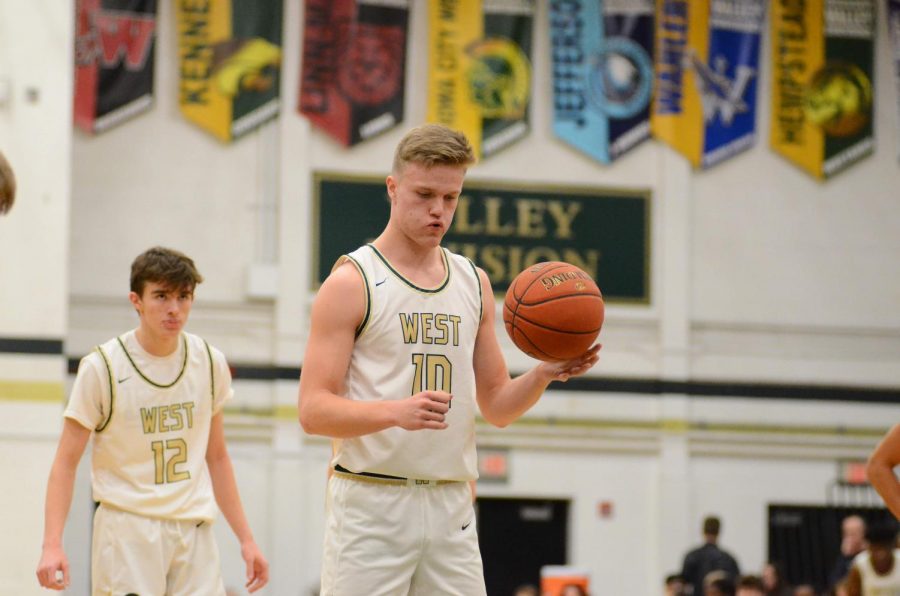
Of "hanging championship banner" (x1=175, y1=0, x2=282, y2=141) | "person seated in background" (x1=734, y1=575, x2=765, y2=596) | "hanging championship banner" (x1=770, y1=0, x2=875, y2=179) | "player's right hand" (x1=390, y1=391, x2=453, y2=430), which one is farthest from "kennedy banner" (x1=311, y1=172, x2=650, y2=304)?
"player's right hand" (x1=390, y1=391, x2=453, y2=430)

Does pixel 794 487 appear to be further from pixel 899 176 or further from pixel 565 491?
pixel 899 176

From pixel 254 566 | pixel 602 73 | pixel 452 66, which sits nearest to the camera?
pixel 254 566

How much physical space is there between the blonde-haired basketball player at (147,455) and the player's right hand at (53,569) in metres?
0.15

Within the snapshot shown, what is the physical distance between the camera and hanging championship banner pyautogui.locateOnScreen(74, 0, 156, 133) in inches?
624

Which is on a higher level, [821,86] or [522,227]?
[821,86]

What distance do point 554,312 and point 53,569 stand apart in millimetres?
2283

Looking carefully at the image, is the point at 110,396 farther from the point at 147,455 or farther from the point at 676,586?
the point at 676,586

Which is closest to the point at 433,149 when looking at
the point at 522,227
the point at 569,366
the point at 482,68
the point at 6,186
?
the point at 569,366

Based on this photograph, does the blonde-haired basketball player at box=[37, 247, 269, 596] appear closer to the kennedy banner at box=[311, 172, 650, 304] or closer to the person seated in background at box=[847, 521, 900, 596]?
the person seated in background at box=[847, 521, 900, 596]

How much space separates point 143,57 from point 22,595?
640cm

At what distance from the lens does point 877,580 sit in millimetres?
8766

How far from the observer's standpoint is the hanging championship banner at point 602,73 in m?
17.3

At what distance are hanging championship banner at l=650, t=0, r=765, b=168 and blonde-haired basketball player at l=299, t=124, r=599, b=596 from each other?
13.4 m

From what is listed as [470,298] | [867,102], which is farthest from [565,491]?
[470,298]
